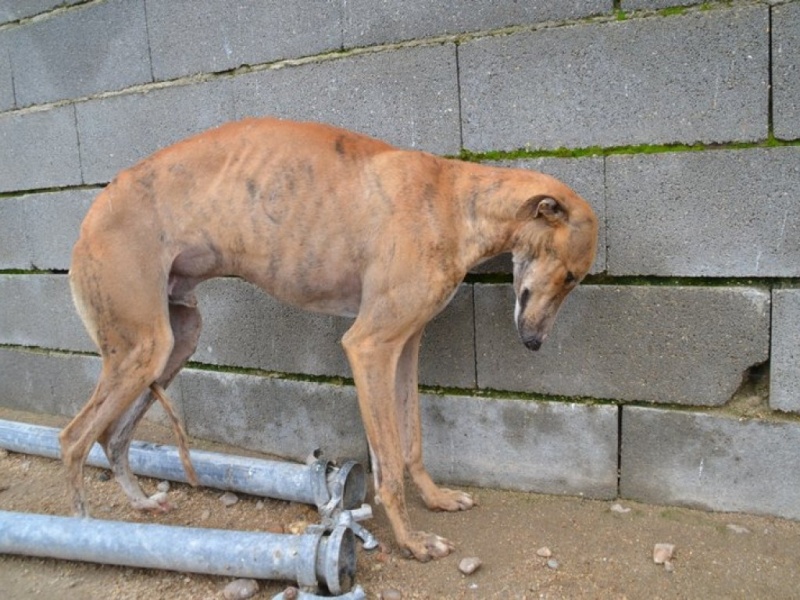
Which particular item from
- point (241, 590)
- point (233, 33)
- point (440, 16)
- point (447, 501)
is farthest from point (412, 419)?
point (233, 33)

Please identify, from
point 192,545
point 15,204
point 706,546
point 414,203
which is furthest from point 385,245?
point 15,204

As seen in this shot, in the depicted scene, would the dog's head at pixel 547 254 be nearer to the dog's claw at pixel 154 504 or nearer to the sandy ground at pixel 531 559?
the sandy ground at pixel 531 559

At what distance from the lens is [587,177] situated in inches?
131

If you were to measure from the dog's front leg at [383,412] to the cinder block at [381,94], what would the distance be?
4.03 feet

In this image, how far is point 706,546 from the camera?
3129 mm

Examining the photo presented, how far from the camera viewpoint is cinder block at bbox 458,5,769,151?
2.99 m

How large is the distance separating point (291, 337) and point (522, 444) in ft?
5.09

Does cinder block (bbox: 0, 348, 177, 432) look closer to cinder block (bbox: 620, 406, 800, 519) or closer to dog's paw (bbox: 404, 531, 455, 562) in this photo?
dog's paw (bbox: 404, 531, 455, 562)

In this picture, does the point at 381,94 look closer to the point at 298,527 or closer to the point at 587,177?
the point at 587,177

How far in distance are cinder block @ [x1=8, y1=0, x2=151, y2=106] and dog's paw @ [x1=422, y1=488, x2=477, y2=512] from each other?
3.30 m

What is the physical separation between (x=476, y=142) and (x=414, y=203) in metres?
0.70

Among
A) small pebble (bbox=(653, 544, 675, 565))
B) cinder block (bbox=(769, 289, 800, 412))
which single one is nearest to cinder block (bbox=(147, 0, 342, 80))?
cinder block (bbox=(769, 289, 800, 412))

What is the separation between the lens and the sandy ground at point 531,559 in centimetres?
292

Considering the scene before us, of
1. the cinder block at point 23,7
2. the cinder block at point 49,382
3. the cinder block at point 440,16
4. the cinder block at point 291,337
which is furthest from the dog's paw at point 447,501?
the cinder block at point 23,7
